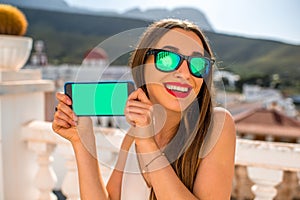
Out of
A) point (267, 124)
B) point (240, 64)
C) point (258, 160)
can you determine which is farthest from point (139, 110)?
point (267, 124)

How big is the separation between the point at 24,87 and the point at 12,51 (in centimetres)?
17

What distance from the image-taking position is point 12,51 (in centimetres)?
175

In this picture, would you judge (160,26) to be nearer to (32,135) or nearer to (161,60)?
(161,60)

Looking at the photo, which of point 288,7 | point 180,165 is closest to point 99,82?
point 180,165

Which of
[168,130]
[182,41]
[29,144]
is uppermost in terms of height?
[182,41]

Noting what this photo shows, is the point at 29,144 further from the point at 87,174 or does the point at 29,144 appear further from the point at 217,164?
the point at 217,164

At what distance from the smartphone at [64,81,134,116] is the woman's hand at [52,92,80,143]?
0.05ft

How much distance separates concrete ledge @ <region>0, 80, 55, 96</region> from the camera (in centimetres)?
165

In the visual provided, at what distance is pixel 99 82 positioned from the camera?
2.73ft

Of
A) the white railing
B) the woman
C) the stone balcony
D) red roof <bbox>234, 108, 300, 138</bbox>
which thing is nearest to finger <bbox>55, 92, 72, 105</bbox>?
the woman

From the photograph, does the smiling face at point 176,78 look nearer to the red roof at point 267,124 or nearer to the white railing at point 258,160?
the white railing at point 258,160

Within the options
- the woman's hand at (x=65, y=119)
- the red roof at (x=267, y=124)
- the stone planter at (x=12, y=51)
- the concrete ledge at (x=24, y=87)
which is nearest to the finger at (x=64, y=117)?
the woman's hand at (x=65, y=119)

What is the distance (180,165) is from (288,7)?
4.04 m

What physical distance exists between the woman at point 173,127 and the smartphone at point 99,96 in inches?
1.0
